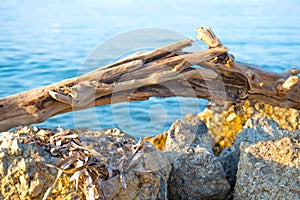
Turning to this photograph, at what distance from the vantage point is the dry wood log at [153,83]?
11.5ft

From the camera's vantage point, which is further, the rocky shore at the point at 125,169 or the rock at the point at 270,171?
the rock at the point at 270,171

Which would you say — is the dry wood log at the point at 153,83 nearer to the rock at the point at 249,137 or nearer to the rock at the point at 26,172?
the rock at the point at 249,137

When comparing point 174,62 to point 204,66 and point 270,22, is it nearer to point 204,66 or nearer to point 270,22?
point 204,66

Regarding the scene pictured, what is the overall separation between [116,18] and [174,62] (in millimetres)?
13722

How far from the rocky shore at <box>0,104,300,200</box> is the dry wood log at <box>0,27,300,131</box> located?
850 millimetres

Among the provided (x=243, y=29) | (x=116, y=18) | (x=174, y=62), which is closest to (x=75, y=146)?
(x=174, y=62)

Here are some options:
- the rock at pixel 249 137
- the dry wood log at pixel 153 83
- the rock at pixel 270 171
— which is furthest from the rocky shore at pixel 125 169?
the dry wood log at pixel 153 83

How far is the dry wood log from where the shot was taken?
3.49 metres

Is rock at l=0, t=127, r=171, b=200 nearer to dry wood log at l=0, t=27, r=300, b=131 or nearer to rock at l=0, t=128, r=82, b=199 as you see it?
rock at l=0, t=128, r=82, b=199

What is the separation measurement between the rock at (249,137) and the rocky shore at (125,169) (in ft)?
0.62

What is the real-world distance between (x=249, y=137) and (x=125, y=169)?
5.65 feet

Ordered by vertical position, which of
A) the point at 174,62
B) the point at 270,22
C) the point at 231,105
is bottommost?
the point at 270,22

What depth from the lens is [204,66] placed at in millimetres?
3938

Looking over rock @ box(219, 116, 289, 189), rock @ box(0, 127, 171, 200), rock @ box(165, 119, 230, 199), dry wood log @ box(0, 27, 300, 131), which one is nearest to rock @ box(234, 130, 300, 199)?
rock @ box(165, 119, 230, 199)
